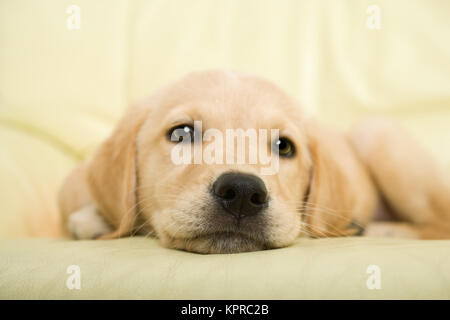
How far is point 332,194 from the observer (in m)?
2.57

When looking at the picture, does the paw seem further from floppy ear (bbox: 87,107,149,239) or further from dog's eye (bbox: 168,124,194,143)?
dog's eye (bbox: 168,124,194,143)

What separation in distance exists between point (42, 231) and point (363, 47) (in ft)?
12.0

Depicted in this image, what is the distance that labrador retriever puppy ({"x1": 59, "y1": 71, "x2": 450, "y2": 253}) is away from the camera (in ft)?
5.79

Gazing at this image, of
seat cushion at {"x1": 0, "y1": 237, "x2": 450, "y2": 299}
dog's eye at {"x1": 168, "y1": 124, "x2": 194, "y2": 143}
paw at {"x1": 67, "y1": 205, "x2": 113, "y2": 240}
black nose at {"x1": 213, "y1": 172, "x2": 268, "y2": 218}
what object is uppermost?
dog's eye at {"x1": 168, "y1": 124, "x2": 194, "y2": 143}

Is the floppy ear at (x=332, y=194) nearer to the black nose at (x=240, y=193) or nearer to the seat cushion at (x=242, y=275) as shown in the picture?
the black nose at (x=240, y=193)

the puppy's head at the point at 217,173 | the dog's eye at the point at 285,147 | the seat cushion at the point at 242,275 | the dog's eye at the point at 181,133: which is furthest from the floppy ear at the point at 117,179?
the dog's eye at the point at 285,147

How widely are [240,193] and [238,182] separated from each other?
0.05m

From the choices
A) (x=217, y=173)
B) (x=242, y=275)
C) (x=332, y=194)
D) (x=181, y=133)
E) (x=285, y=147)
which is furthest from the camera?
(x=332, y=194)

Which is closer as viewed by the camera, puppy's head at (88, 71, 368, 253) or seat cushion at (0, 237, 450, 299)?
seat cushion at (0, 237, 450, 299)

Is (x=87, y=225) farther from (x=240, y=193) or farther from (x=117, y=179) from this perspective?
(x=240, y=193)

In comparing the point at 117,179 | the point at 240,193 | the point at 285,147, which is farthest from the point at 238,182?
the point at 117,179

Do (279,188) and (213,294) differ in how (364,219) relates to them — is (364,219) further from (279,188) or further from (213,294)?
(213,294)

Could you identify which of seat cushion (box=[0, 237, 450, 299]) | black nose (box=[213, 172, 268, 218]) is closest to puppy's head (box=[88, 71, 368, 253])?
black nose (box=[213, 172, 268, 218])

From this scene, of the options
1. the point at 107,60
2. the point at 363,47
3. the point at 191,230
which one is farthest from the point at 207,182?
the point at 363,47
